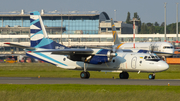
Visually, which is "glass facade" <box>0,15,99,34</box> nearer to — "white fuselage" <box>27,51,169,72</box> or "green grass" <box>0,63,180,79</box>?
"green grass" <box>0,63,180,79</box>

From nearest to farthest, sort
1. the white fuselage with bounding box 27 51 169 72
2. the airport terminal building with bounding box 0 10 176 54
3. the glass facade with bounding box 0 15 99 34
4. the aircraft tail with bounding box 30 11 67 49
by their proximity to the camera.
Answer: the white fuselage with bounding box 27 51 169 72 < the aircraft tail with bounding box 30 11 67 49 < the airport terminal building with bounding box 0 10 176 54 < the glass facade with bounding box 0 15 99 34

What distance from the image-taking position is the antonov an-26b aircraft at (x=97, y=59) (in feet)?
101

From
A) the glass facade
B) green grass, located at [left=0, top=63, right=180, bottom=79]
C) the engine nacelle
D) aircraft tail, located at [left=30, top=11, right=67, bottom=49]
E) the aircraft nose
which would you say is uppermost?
the glass facade

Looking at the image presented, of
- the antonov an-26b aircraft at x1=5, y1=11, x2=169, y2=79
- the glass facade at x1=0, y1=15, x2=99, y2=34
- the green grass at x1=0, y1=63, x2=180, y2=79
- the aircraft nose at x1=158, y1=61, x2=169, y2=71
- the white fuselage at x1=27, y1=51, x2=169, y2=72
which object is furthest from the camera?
the glass facade at x1=0, y1=15, x2=99, y2=34

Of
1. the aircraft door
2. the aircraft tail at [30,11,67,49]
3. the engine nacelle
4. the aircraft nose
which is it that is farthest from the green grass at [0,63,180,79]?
the aircraft nose

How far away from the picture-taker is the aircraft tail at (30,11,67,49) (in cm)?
3703

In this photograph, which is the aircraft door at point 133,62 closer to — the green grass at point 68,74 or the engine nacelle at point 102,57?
the engine nacelle at point 102,57

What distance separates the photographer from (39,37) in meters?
37.6

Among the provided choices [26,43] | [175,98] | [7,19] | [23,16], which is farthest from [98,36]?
[175,98]

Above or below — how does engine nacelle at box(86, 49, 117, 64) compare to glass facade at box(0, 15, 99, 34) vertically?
below

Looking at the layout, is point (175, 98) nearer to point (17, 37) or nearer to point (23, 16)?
point (17, 37)

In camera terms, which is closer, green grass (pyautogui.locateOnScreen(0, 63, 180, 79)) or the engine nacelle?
the engine nacelle

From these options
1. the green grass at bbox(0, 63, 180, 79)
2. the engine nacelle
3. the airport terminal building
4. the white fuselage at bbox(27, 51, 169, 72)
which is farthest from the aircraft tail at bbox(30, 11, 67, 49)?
the airport terminal building

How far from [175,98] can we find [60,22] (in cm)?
11591
